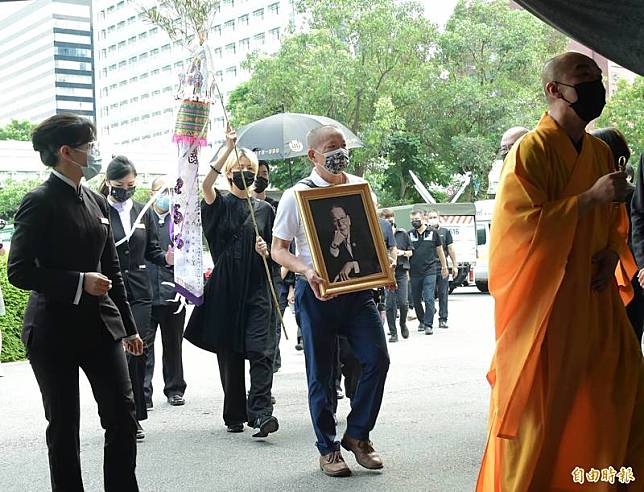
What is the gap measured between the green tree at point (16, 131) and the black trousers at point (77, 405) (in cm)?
7744

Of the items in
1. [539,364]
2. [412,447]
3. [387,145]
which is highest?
[387,145]

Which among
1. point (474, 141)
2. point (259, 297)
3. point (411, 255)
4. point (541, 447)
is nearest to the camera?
point (541, 447)

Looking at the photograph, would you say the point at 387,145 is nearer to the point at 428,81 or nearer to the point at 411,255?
the point at 428,81

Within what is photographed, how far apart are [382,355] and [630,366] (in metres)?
2.04

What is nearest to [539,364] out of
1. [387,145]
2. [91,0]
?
[387,145]

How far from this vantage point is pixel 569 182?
4.64 meters

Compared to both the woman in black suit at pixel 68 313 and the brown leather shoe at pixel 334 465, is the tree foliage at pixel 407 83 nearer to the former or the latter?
the brown leather shoe at pixel 334 465

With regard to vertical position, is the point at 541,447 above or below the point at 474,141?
below

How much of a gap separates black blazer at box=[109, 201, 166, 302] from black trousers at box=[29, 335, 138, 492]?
304 cm

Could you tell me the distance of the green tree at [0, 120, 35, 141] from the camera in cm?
8150

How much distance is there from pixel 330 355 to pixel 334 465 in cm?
70

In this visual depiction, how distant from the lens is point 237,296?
7.70 meters

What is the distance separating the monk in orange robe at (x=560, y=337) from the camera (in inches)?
173

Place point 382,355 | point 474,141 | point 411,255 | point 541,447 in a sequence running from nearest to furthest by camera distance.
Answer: point 541,447 → point 382,355 → point 411,255 → point 474,141
